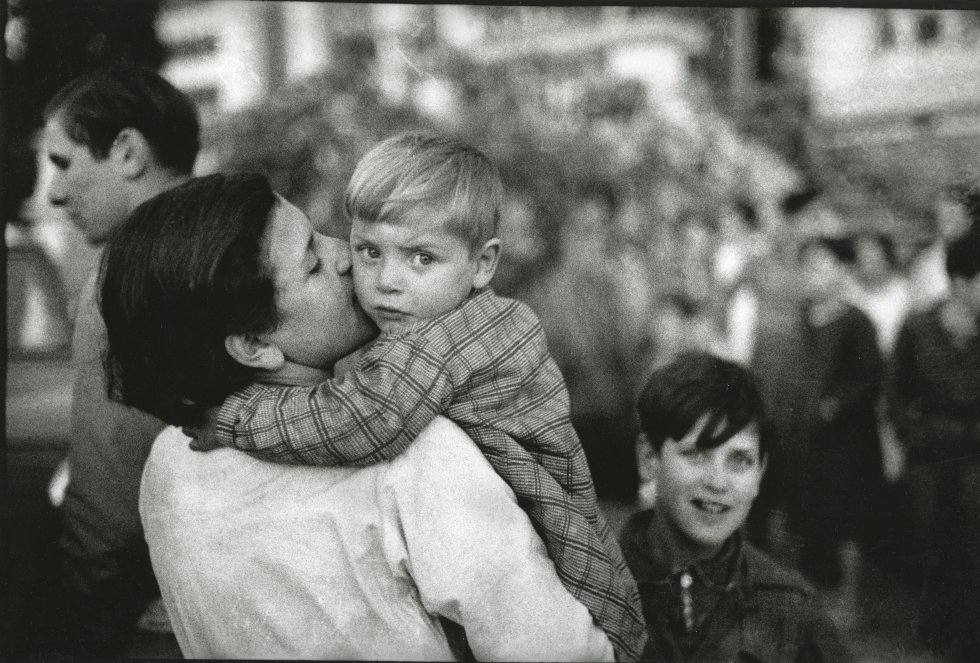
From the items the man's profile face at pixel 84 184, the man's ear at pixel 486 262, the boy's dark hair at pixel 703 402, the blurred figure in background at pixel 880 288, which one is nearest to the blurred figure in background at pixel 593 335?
the boy's dark hair at pixel 703 402

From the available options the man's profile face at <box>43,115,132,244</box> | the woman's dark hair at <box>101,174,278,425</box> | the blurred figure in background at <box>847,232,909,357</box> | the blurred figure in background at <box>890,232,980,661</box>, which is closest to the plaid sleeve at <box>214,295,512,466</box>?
the woman's dark hair at <box>101,174,278,425</box>

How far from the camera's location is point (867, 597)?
8.68ft

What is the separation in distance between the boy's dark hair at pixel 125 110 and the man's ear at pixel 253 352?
965 mm

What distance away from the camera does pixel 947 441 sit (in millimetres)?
2682

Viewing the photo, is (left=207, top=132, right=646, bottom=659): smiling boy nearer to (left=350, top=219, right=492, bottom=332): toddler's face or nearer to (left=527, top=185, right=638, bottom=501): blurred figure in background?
(left=350, top=219, right=492, bottom=332): toddler's face

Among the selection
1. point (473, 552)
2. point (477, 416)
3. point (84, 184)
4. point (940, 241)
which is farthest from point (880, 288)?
point (84, 184)

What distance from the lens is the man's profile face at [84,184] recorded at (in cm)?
275

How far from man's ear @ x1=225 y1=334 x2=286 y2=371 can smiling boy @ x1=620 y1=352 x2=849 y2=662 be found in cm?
115

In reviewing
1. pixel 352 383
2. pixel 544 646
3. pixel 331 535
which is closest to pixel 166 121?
pixel 352 383

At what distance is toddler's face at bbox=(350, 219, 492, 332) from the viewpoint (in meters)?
2.16

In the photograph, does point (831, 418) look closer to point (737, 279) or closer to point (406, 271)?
point (737, 279)

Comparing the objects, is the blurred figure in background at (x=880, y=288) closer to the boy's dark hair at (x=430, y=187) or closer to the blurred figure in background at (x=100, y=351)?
the boy's dark hair at (x=430, y=187)

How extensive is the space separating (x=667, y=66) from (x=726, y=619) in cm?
160

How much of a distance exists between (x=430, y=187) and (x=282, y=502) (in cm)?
82
